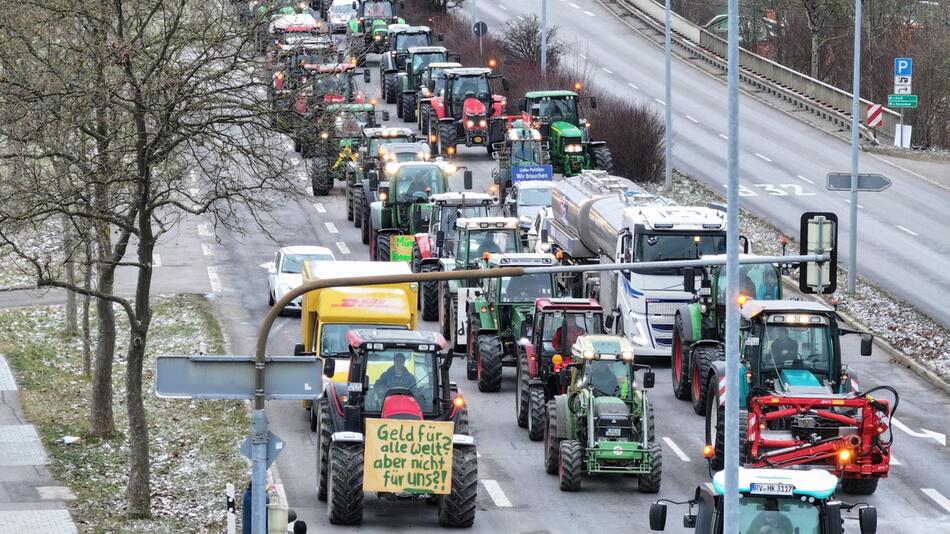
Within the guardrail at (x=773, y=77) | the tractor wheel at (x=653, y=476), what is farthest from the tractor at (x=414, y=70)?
the tractor wheel at (x=653, y=476)

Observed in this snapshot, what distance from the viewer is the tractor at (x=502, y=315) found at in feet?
108

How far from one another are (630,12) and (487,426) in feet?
179

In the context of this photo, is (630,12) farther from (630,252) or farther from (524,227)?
(630,252)

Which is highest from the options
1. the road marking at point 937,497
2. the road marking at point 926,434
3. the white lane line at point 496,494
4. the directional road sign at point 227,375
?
the directional road sign at point 227,375

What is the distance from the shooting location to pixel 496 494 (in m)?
27.3

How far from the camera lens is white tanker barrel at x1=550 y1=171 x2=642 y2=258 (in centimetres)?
3784

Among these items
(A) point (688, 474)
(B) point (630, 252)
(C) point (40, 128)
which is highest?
(C) point (40, 128)

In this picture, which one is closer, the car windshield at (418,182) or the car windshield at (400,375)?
the car windshield at (400,375)

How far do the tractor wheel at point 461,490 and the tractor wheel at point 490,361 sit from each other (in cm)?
822

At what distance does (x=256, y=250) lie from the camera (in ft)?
155

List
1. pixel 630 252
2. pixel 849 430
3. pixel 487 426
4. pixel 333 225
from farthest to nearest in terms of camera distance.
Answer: pixel 333 225
pixel 630 252
pixel 487 426
pixel 849 430

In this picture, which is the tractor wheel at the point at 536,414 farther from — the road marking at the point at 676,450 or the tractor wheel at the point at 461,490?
the tractor wheel at the point at 461,490

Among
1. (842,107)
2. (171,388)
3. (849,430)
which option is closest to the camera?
(171,388)

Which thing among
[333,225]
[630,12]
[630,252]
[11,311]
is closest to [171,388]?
[630,252]
